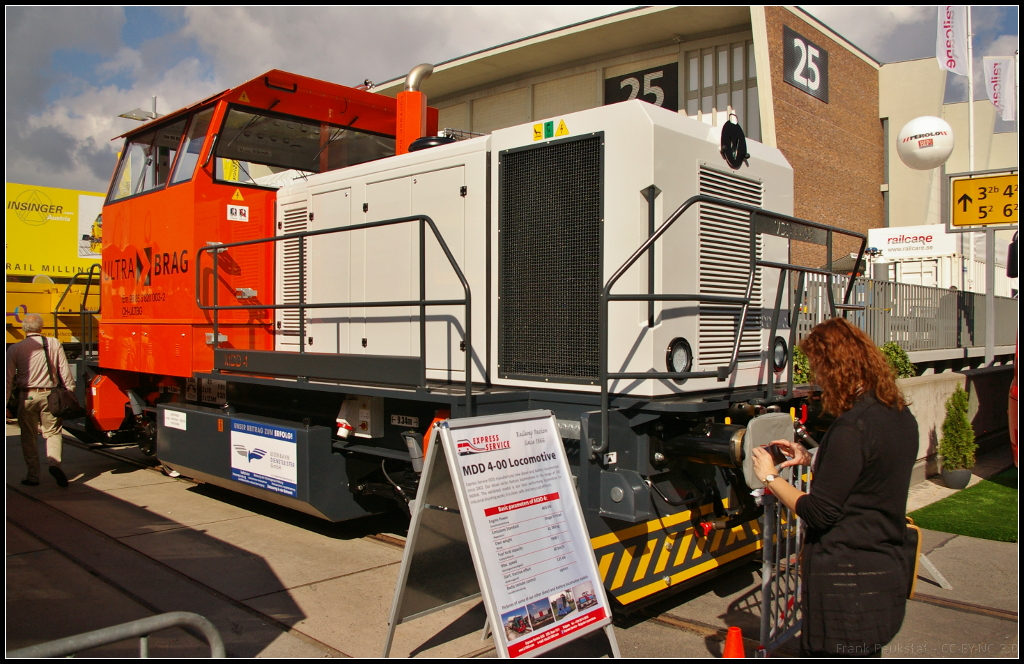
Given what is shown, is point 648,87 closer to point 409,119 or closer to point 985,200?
point 985,200

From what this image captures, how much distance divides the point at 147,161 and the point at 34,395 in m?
2.65

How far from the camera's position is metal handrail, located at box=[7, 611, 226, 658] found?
2.04 m

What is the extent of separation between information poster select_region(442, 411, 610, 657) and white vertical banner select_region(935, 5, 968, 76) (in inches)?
759

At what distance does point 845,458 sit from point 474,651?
219 centimetres

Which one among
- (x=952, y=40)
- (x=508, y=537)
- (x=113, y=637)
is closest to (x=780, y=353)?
(x=508, y=537)

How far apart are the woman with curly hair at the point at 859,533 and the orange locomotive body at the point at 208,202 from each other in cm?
473

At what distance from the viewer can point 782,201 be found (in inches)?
209

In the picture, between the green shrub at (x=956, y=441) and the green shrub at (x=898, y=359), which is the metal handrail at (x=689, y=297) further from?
the green shrub at (x=898, y=359)

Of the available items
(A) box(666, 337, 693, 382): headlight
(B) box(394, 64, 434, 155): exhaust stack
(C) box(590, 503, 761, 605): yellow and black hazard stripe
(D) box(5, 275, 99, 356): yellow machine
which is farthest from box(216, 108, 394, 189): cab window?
(D) box(5, 275, 99, 356): yellow machine

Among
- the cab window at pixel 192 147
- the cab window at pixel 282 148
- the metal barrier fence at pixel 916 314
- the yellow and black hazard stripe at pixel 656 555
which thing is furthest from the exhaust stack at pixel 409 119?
the metal barrier fence at pixel 916 314

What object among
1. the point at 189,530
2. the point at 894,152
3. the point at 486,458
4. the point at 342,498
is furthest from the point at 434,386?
the point at 894,152

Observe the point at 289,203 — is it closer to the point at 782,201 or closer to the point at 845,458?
the point at 782,201

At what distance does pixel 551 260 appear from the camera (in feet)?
15.0

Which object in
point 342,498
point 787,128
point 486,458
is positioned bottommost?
point 342,498
